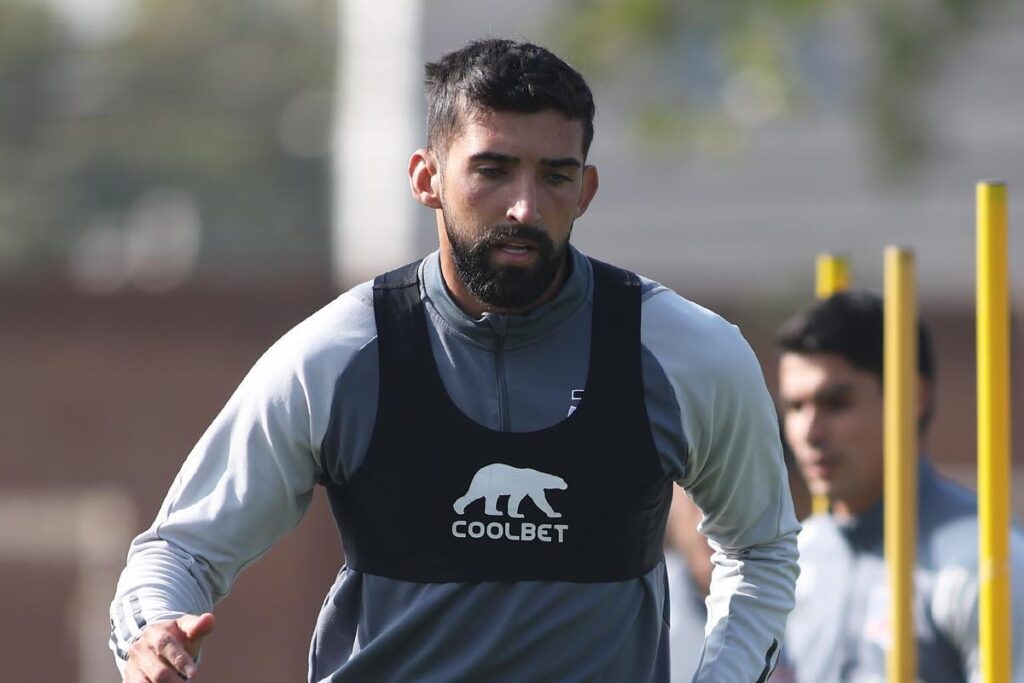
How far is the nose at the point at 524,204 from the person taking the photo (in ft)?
11.3

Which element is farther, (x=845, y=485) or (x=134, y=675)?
(x=845, y=485)

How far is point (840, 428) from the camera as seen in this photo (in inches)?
226

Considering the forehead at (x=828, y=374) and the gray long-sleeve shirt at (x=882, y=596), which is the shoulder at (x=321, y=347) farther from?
the forehead at (x=828, y=374)

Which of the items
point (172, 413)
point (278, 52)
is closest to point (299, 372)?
point (172, 413)

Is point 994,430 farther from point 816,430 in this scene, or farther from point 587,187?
point 816,430

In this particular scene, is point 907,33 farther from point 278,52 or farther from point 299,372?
point 278,52

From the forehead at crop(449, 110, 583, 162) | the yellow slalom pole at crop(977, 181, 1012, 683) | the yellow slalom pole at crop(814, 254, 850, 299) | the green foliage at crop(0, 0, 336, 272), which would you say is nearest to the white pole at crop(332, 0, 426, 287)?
the green foliage at crop(0, 0, 336, 272)

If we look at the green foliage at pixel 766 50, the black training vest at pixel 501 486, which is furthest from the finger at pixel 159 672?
the green foliage at pixel 766 50

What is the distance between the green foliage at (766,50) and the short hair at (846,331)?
7.20 meters

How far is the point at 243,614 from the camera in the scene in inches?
661

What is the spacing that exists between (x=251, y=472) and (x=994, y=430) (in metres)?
1.58

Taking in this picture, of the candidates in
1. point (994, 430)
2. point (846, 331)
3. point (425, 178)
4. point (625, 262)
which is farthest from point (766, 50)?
point (425, 178)

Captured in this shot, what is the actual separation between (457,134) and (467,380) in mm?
432

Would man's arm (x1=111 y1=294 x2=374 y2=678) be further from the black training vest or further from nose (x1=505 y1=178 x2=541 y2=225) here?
nose (x1=505 y1=178 x2=541 y2=225)
